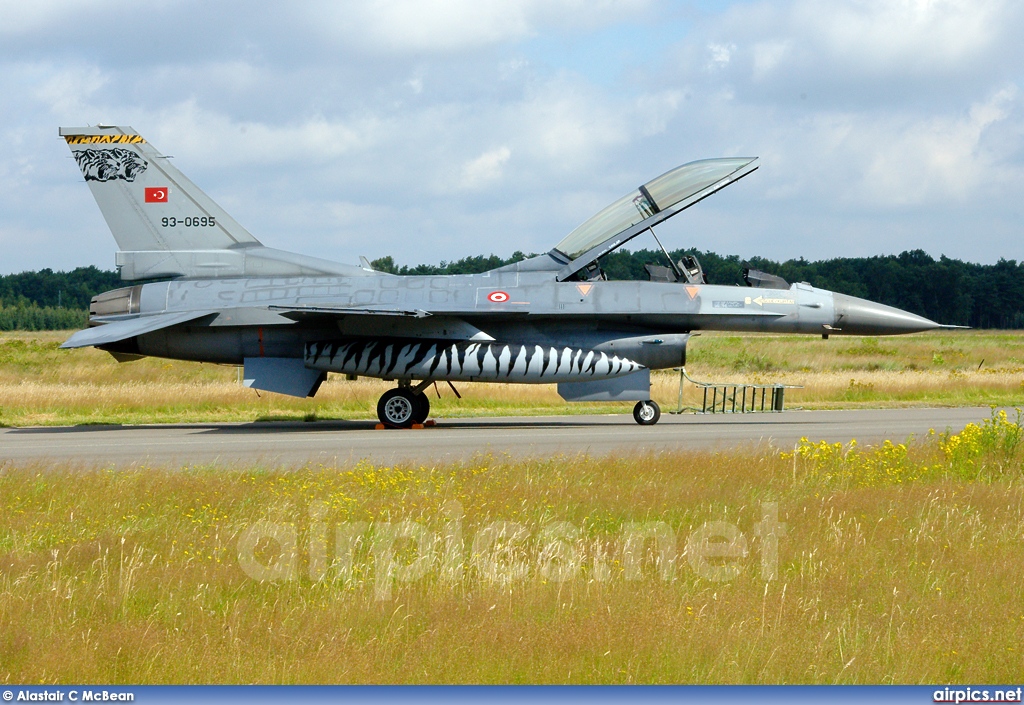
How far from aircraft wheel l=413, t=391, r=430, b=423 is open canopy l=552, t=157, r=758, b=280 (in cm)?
351

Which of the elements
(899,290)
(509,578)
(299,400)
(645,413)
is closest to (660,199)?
(645,413)

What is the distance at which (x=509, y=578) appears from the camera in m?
6.53

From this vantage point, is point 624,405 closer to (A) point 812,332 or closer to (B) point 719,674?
(A) point 812,332

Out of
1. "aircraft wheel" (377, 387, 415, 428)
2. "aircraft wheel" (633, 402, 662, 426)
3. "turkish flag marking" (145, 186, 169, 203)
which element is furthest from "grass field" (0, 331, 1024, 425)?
"turkish flag marking" (145, 186, 169, 203)

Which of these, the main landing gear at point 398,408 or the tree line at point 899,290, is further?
the tree line at point 899,290

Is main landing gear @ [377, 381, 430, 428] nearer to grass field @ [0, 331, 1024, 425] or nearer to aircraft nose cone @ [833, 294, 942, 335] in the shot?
grass field @ [0, 331, 1024, 425]

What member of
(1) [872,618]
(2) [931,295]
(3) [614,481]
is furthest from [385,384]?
(2) [931,295]

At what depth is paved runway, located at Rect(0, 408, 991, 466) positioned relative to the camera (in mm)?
14156

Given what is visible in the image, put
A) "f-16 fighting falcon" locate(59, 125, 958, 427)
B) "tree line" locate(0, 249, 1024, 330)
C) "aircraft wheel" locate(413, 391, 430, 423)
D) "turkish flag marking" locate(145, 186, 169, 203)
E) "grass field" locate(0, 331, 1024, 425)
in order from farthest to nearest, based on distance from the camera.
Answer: "tree line" locate(0, 249, 1024, 330), "grass field" locate(0, 331, 1024, 425), "aircraft wheel" locate(413, 391, 430, 423), "turkish flag marking" locate(145, 186, 169, 203), "f-16 fighting falcon" locate(59, 125, 958, 427)

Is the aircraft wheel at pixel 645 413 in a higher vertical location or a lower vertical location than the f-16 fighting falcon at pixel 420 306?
lower

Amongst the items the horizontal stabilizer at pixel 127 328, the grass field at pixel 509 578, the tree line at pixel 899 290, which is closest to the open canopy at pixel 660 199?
the horizontal stabilizer at pixel 127 328

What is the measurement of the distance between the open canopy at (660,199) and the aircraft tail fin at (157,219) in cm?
475

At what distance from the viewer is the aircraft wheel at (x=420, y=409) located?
19375 millimetres

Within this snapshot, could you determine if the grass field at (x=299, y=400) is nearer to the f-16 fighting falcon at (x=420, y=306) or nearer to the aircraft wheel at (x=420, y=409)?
the aircraft wheel at (x=420, y=409)
